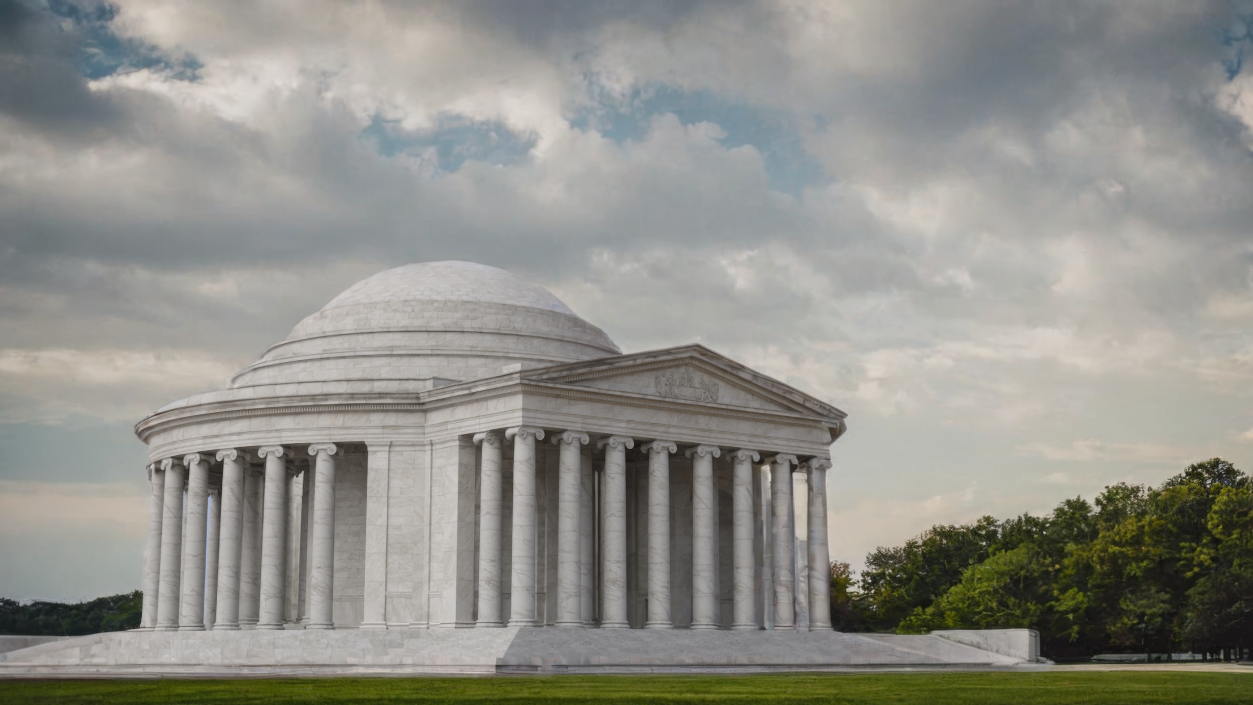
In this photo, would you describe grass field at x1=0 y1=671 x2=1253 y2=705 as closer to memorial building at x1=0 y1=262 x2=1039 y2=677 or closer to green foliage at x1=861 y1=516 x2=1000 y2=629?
memorial building at x1=0 y1=262 x2=1039 y2=677

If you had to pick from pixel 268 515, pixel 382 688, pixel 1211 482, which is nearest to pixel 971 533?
pixel 1211 482

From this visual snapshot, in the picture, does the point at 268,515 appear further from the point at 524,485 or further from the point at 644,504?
the point at 644,504

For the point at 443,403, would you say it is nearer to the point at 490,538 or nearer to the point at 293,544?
A: the point at 490,538

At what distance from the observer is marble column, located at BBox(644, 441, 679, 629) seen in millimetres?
77438

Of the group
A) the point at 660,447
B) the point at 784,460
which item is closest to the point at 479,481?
the point at 660,447

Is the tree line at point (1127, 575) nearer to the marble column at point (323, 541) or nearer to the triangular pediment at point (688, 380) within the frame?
the triangular pediment at point (688, 380)

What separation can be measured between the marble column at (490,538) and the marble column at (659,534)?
29.2 ft

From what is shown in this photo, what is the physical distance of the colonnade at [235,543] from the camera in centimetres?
7819

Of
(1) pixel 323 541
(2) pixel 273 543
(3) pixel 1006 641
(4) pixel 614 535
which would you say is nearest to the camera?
(4) pixel 614 535

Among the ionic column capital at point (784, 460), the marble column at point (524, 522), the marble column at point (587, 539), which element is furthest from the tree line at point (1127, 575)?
the marble column at point (524, 522)

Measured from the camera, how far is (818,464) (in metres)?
88.1

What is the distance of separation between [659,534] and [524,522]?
9.00 m

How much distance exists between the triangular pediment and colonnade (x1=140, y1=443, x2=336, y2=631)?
1494 centimetres

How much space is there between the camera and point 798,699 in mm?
37625
